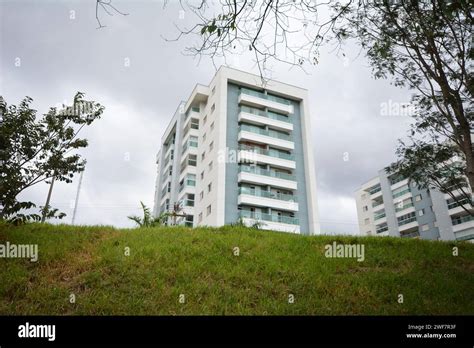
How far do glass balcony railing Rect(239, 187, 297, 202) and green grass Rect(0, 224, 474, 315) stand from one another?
27411mm

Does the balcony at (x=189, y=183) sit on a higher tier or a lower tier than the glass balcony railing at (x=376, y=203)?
lower

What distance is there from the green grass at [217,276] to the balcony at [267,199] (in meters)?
27.2

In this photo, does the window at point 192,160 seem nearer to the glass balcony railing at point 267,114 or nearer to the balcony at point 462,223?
the glass balcony railing at point 267,114

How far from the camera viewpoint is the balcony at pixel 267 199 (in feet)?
122

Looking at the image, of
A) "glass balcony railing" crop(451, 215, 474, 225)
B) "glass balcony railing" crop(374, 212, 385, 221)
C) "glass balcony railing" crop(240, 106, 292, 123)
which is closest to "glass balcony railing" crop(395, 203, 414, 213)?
"glass balcony railing" crop(374, 212, 385, 221)

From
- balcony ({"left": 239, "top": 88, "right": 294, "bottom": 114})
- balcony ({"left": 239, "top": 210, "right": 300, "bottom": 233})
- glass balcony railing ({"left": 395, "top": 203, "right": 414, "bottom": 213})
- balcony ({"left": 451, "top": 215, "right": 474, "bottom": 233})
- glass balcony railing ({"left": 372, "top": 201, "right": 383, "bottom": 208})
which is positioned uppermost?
balcony ({"left": 239, "top": 88, "right": 294, "bottom": 114})

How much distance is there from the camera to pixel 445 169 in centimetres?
1501

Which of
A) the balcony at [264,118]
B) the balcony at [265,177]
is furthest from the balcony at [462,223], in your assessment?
the balcony at [264,118]

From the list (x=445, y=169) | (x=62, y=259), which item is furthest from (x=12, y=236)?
(x=445, y=169)

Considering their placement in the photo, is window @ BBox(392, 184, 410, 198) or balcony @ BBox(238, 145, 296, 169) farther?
window @ BBox(392, 184, 410, 198)

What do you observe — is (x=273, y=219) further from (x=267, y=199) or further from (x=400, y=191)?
(x=400, y=191)

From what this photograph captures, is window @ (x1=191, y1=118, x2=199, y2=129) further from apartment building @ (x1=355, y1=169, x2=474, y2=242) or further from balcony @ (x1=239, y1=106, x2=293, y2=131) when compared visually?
apartment building @ (x1=355, y1=169, x2=474, y2=242)

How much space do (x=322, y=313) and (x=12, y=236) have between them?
758 cm

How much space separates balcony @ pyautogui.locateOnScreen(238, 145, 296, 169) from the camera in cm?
3969
